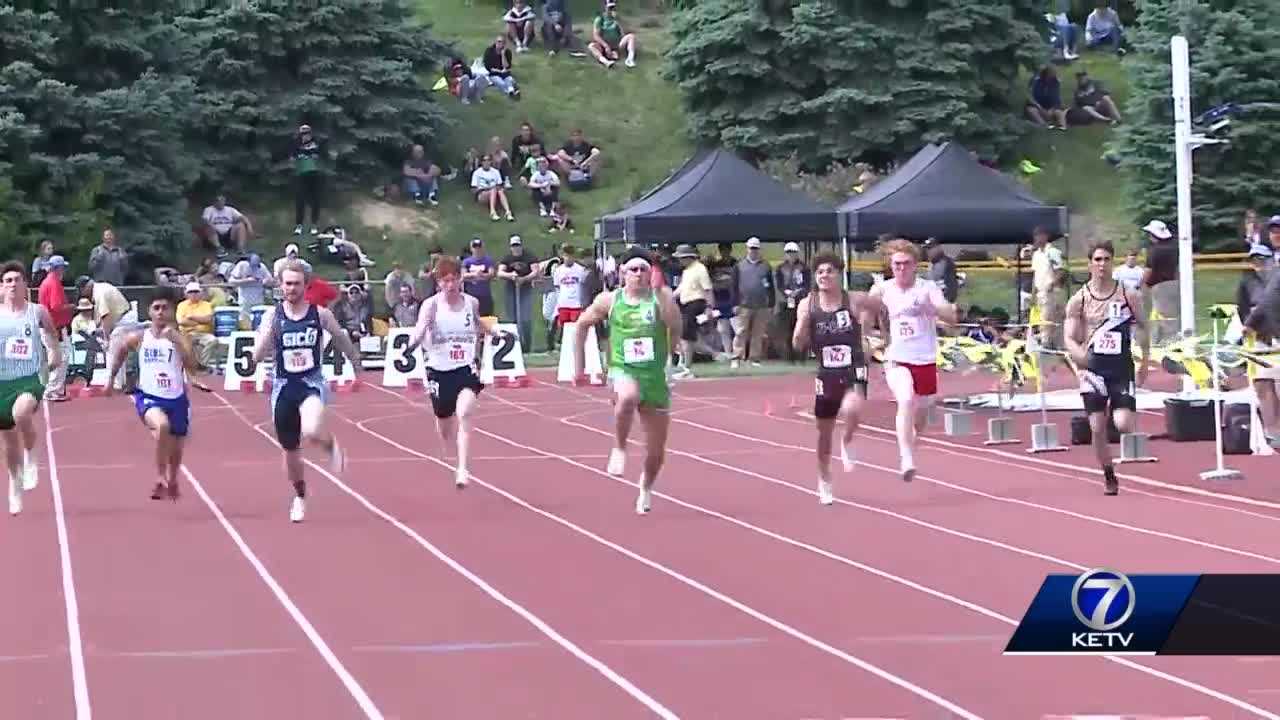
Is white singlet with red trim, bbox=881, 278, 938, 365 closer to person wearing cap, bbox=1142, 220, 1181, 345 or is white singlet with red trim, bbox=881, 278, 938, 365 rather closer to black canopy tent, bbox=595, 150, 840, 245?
person wearing cap, bbox=1142, 220, 1181, 345

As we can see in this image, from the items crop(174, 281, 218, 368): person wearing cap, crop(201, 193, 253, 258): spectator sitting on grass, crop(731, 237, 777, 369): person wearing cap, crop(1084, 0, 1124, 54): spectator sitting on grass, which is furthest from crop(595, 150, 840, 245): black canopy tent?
crop(1084, 0, 1124, 54): spectator sitting on grass

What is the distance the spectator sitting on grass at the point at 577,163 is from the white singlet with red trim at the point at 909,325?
29375 mm

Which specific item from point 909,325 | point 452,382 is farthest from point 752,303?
point 909,325

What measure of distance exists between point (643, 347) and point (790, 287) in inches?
691

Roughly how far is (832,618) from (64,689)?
13.2 ft

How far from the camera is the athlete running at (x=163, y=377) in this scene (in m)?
16.9

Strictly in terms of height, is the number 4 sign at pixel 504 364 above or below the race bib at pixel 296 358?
below

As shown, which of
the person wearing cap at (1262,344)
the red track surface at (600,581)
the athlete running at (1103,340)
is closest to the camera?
the red track surface at (600,581)

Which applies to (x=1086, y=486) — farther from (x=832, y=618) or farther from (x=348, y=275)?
(x=348, y=275)

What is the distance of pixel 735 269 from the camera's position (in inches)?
1302

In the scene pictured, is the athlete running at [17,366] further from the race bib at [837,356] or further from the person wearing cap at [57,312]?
the person wearing cap at [57,312]

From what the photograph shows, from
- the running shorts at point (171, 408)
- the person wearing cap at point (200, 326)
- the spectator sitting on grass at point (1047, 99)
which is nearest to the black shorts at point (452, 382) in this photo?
the running shorts at point (171, 408)

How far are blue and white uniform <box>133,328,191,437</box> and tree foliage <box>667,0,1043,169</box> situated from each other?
3115 centimetres

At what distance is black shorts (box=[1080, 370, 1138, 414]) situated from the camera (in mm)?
16844
